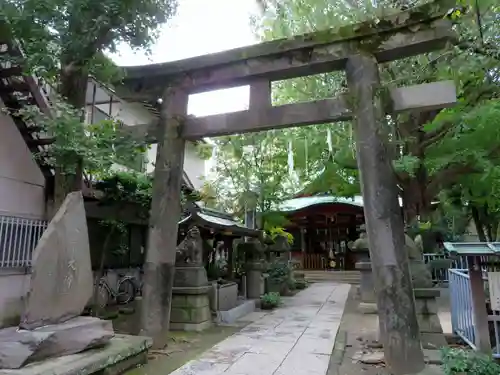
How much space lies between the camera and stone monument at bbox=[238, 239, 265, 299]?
1294cm

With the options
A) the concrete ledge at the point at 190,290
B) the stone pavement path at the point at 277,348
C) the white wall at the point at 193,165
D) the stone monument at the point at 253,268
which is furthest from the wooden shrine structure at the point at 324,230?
the concrete ledge at the point at 190,290

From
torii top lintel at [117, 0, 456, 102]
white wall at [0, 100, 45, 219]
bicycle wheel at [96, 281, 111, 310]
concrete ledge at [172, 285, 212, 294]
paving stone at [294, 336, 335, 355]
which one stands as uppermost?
Result: torii top lintel at [117, 0, 456, 102]

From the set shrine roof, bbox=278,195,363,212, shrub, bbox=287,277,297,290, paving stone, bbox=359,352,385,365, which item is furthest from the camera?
shrine roof, bbox=278,195,363,212

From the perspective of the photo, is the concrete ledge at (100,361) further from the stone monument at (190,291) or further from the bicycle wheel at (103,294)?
the bicycle wheel at (103,294)

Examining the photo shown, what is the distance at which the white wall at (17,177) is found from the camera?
8.00 m

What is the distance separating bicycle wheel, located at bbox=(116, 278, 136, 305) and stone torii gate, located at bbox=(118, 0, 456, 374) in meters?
5.27

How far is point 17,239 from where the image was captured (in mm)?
7887

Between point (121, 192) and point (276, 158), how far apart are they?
837 cm

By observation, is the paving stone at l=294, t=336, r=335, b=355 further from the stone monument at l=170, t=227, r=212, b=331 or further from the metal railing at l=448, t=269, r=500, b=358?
the stone monument at l=170, t=227, r=212, b=331

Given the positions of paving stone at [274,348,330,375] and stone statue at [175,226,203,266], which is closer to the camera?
paving stone at [274,348,330,375]

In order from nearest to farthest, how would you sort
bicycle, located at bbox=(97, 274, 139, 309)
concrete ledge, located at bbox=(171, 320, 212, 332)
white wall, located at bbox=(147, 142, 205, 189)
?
concrete ledge, located at bbox=(171, 320, 212, 332) → bicycle, located at bbox=(97, 274, 139, 309) → white wall, located at bbox=(147, 142, 205, 189)

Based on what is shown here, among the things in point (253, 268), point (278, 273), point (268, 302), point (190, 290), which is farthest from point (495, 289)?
point (278, 273)

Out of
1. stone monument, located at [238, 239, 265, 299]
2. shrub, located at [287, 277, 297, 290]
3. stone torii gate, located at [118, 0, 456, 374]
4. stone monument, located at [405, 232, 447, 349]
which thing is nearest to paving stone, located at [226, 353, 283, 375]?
stone torii gate, located at [118, 0, 456, 374]

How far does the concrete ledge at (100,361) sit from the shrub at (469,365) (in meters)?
4.30
